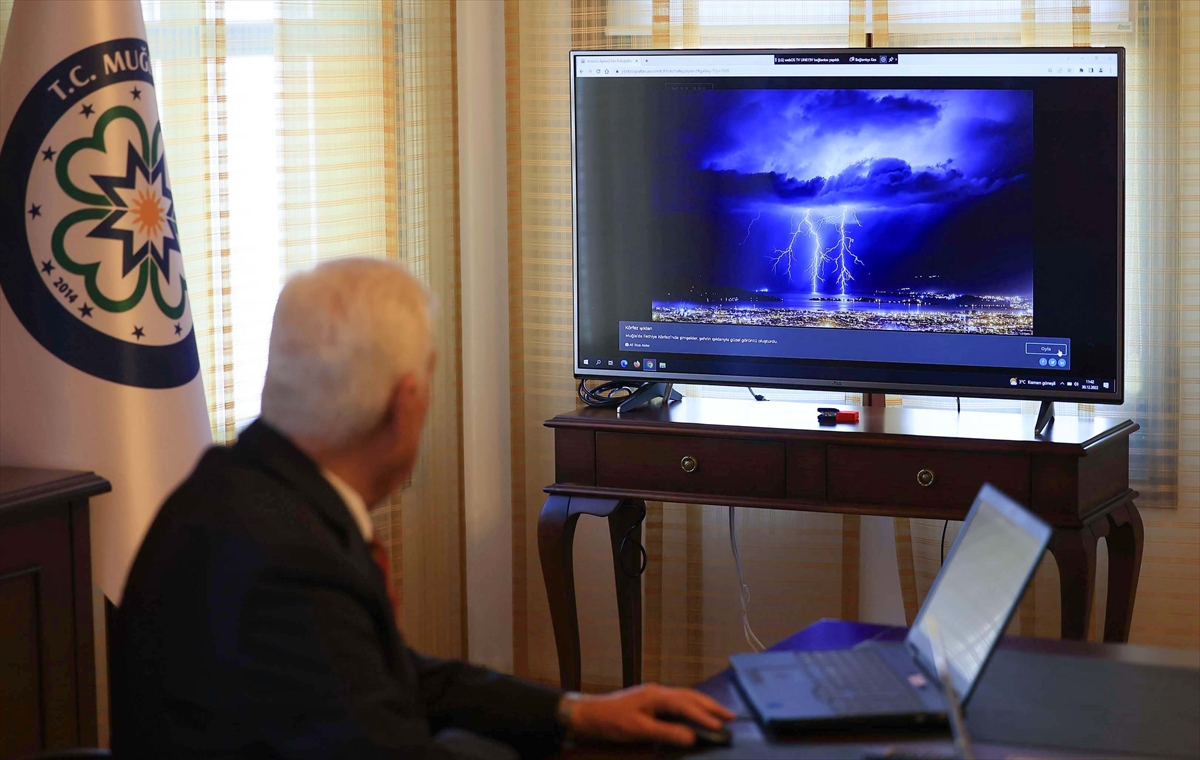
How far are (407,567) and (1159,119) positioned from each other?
2211 mm

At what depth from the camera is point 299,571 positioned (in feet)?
3.76

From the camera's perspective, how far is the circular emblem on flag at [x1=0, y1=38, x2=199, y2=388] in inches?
83.7

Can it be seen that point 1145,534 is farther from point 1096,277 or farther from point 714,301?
point 714,301

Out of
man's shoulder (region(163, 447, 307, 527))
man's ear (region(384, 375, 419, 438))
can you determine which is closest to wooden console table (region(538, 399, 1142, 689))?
man's ear (region(384, 375, 419, 438))

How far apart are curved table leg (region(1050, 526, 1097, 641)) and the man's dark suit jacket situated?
172 centimetres

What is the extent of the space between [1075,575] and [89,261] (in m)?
1.97

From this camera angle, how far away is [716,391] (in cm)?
348

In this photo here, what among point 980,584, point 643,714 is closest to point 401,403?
point 643,714

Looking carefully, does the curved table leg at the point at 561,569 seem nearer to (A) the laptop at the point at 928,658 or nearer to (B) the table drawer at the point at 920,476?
(B) the table drawer at the point at 920,476

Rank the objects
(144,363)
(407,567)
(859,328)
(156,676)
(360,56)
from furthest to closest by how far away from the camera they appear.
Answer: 1. (407,567)
2. (360,56)
3. (859,328)
4. (144,363)
5. (156,676)

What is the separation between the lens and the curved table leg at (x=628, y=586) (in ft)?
10.3

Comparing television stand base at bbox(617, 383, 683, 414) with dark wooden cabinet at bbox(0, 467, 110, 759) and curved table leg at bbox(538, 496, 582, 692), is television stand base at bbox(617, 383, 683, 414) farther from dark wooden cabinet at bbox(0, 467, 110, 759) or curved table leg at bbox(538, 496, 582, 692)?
dark wooden cabinet at bbox(0, 467, 110, 759)

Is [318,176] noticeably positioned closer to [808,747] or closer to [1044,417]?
[1044,417]

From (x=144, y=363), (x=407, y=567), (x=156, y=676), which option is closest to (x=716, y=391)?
(x=407, y=567)
